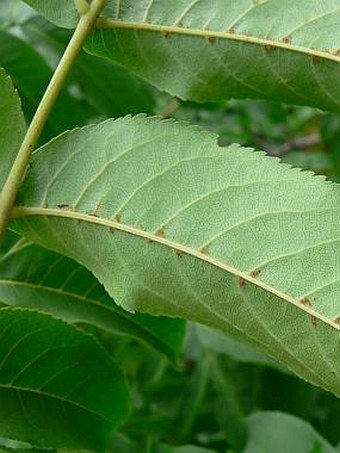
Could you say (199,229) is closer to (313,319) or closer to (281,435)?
(313,319)

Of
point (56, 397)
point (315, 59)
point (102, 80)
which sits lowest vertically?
point (56, 397)

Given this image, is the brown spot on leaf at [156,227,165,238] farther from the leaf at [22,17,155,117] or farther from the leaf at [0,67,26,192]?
the leaf at [22,17,155,117]

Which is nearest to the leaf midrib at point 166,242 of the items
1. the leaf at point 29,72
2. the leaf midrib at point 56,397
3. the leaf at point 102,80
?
the leaf midrib at point 56,397

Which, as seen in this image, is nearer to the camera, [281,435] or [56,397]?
[56,397]

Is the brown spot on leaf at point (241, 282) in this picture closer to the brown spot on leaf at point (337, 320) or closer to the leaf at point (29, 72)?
the brown spot on leaf at point (337, 320)

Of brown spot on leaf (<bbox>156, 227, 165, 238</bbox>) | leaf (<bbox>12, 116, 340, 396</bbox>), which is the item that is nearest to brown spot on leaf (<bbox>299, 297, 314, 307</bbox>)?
leaf (<bbox>12, 116, 340, 396</bbox>)

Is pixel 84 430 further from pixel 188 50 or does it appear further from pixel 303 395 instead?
pixel 303 395

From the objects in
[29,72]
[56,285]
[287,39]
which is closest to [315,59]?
[287,39]
